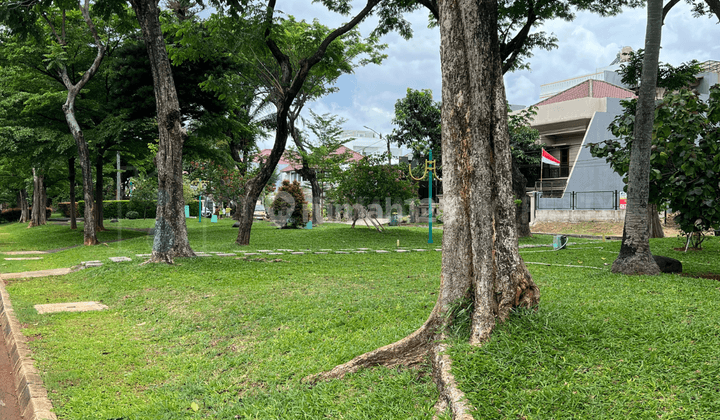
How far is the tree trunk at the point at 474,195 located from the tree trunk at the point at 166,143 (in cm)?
789

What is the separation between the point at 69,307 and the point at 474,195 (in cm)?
652

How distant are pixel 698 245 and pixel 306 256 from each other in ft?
34.3

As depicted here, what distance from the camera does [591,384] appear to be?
10.2 feet

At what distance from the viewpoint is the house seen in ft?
82.9

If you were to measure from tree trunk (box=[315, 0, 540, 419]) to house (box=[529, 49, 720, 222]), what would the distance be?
19374 millimetres

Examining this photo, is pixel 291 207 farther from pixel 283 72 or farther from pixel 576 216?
pixel 576 216

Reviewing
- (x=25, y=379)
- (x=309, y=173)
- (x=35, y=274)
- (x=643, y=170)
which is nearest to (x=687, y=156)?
(x=643, y=170)

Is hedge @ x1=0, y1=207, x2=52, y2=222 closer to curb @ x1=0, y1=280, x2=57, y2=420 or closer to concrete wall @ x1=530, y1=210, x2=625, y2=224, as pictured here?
concrete wall @ x1=530, y1=210, x2=625, y2=224

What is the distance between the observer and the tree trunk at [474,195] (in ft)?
12.9

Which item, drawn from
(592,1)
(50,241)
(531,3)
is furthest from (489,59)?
(50,241)

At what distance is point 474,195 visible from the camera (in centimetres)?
398

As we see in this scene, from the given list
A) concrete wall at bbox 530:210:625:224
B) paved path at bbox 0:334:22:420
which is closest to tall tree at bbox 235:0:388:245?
paved path at bbox 0:334:22:420

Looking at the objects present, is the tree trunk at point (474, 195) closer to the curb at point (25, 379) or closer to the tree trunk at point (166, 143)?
the curb at point (25, 379)

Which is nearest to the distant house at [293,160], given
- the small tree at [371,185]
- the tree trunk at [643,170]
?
the small tree at [371,185]
